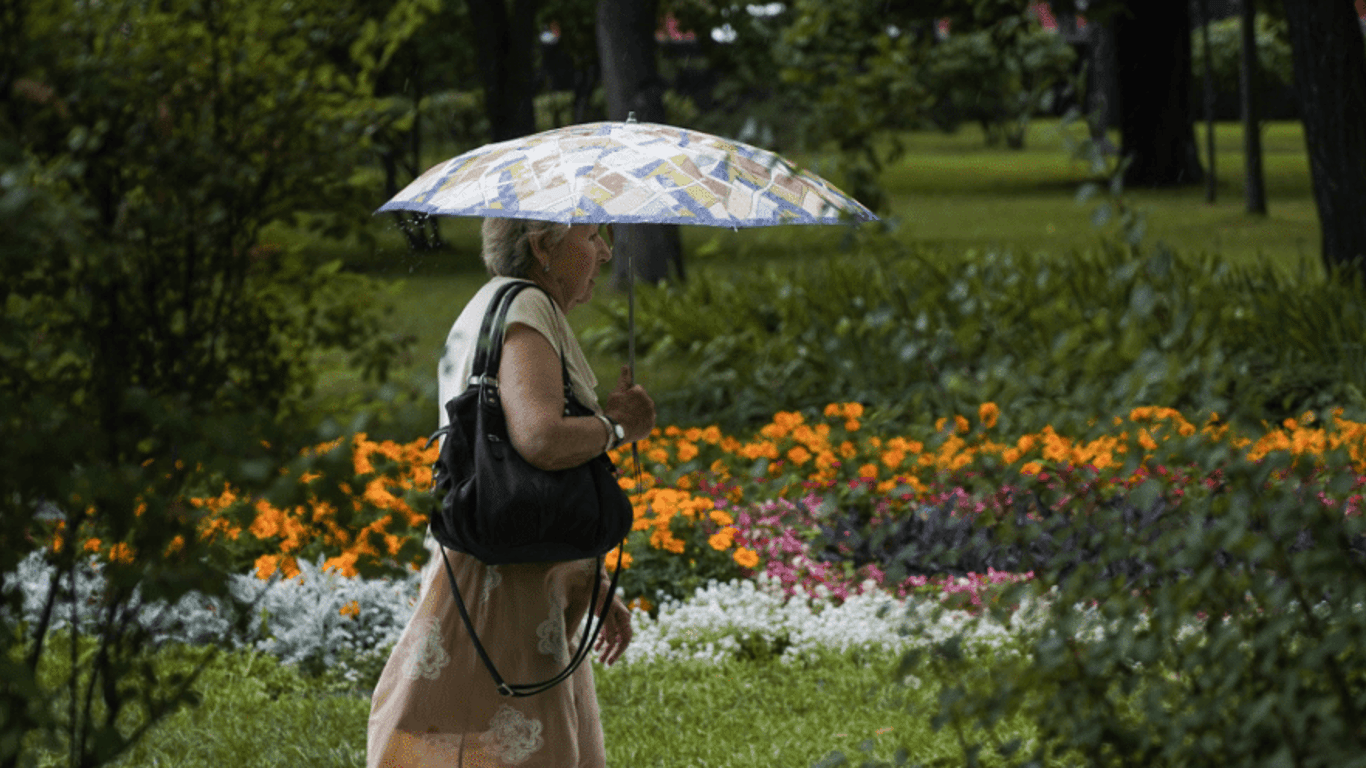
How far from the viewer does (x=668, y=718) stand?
4.12 m

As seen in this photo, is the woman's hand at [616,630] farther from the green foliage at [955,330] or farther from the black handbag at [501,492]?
the green foliage at [955,330]

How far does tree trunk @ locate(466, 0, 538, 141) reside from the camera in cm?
1239

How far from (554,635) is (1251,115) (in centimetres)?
1639

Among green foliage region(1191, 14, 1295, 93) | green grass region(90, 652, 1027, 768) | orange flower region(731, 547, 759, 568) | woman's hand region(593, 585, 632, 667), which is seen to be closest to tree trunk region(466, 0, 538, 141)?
orange flower region(731, 547, 759, 568)

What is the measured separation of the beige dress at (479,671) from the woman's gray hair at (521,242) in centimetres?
8

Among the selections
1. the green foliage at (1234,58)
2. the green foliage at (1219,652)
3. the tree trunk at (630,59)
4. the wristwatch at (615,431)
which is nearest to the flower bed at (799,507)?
the wristwatch at (615,431)

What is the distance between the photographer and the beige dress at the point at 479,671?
9.29 ft

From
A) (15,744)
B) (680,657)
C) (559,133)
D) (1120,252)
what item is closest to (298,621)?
(680,657)

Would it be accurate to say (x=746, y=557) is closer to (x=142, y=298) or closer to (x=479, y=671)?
(x=479, y=671)

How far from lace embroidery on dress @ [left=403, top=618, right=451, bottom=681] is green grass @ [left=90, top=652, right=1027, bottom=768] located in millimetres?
999

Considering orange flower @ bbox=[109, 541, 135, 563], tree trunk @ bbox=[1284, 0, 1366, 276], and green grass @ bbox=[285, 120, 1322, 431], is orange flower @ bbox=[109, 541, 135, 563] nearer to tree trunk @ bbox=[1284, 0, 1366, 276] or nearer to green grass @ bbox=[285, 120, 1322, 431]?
green grass @ bbox=[285, 120, 1322, 431]

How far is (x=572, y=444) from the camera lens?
2625mm

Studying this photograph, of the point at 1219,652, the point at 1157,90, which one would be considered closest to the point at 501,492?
the point at 1219,652

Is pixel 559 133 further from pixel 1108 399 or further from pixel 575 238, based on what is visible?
pixel 1108 399
